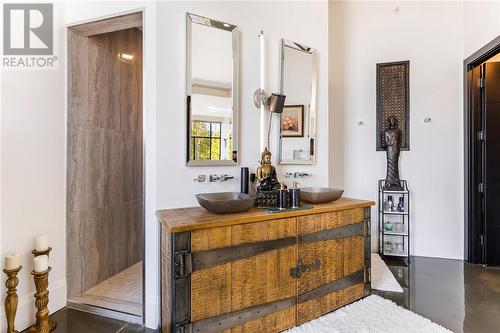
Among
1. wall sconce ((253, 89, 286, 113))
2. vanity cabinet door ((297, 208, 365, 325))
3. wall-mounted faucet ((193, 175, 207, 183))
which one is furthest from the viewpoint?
wall sconce ((253, 89, 286, 113))

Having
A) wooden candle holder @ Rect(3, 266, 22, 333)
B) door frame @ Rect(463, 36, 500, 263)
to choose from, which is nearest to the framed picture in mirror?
door frame @ Rect(463, 36, 500, 263)

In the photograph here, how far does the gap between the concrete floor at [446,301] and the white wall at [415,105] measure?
522 millimetres

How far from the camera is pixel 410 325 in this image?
1.95 m

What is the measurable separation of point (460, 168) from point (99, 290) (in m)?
4.27

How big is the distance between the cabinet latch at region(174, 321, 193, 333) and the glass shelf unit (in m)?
2.74

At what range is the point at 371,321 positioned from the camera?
78.9 inches

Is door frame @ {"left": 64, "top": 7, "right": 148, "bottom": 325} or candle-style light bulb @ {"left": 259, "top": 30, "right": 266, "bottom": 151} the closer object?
door frame @ {"left": 64, "top": 7, "right": 148, "bottom": 325}

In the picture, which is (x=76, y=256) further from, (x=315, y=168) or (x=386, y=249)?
(x=386, y=249)

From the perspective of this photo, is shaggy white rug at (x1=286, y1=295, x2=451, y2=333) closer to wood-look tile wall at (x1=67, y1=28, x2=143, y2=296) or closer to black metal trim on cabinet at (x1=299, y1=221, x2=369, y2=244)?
black metal trim on cabinet at (x1=299, y1=221, x2=369, y2=244)

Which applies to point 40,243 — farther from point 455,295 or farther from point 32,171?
point 455,295

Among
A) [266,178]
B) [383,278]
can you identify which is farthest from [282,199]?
[383,278]

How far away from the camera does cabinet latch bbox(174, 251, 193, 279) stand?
59.2 inches

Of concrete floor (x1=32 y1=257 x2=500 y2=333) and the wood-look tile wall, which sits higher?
the wood-look tile wall

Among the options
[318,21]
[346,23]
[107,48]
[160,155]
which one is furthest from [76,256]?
[346,23]
